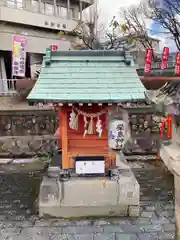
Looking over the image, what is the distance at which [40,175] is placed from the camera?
371 inches

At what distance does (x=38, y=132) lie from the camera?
1139 cm

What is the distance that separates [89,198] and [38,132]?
5350 millimetres

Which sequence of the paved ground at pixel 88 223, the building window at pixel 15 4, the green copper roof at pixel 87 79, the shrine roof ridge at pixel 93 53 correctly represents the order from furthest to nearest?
the building window at pixel 15 4 < the shrine roof ridge at pixel 93 53 < the green copper roof at pixel 87 79 < the paved ground at pixel 88 223

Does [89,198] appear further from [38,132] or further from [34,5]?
[34,5]

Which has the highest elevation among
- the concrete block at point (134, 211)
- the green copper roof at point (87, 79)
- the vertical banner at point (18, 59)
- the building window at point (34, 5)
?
the building window at point (34, 5)

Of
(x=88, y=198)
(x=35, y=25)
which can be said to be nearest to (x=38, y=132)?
(x=88, y=198)

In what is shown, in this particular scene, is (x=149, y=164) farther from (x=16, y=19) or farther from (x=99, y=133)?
(x=16, y=19)

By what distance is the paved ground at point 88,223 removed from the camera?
5.72 meters

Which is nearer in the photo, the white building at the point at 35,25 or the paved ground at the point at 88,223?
the paved ground at the point at 88,223

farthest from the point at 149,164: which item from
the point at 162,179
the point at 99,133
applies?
the point at 99,133

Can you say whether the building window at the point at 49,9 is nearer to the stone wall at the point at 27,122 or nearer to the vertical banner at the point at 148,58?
the vertical banner at the point at 148,58

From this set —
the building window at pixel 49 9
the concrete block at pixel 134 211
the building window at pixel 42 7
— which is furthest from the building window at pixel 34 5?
the concrete block at pixel 134 211

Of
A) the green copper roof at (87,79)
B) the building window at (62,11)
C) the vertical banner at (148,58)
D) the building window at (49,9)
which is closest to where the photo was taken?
the green copper roof at (87,79)

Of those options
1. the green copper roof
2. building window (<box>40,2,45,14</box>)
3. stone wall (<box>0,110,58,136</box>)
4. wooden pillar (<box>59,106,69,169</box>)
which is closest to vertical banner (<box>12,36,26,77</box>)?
building window (<box>40,2,45,14</box>)
